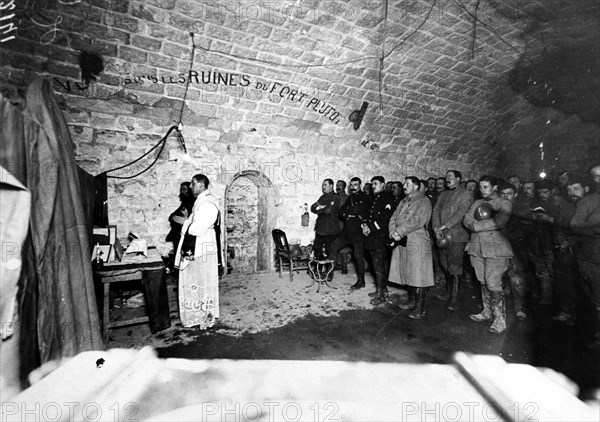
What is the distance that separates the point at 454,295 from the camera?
4.32 meters

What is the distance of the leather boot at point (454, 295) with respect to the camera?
4203 mm

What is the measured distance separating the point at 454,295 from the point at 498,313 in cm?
84

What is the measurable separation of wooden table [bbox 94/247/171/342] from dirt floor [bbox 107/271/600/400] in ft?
0.67

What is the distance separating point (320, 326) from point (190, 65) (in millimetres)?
4516

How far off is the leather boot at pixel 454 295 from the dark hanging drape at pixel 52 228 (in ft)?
15.0

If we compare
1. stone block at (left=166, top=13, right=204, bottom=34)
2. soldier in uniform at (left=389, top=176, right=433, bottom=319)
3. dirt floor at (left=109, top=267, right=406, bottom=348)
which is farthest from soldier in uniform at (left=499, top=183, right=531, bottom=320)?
stone block at (left=166, top=13, right=204, bottom=34)

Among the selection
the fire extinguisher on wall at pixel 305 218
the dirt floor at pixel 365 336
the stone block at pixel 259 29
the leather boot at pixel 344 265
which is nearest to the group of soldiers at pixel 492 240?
the dirt floor at pixel 365 336

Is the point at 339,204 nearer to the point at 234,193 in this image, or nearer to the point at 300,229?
the point at 300,229

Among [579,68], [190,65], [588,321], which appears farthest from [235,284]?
[579,68]

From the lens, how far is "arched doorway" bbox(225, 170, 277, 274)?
650 centimetres

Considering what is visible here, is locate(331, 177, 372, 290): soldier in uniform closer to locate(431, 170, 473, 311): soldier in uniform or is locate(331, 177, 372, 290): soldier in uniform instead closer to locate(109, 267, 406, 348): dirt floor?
locate(109, 267, 406, 348): dirt floor

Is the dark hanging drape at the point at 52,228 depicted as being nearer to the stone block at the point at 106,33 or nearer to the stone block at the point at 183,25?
the stone block at the point at 106,33

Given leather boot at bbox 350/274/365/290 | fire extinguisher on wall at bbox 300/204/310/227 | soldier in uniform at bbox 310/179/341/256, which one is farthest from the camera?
fire extinguisher on wall at bbox 300/204/310/227

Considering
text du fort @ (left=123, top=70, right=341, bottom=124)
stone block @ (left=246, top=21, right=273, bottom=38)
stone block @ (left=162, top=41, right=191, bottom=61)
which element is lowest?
text du fort @ (left=123, top=70, right=341, bottom=124)
